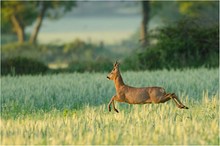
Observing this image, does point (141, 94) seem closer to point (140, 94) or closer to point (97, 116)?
point (140, 94)

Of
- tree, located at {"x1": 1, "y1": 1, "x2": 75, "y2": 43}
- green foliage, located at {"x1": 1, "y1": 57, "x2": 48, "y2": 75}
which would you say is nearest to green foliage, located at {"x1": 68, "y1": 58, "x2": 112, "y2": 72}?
green foliage, located at {"x1": 1, "y1": 57, "x2": 48, "y2": 75}

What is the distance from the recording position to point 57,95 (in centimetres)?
1189

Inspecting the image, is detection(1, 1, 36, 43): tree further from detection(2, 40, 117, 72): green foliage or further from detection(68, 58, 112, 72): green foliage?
detection(68, 58, 112, 72): green foliage

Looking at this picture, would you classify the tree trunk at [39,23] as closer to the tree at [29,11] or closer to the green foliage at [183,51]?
the tree at [29,11]

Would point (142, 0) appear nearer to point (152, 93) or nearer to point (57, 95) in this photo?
point (57, 95)

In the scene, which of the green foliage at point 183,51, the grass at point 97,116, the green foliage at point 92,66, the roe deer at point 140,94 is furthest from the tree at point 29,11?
the roe deer at point 140,94

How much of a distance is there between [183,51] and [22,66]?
489cm

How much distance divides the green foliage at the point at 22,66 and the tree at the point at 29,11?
48.4 ft

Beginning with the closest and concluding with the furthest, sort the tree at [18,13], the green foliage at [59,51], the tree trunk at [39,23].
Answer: the green foliage at [59,51] < the tree trunk at [39,23] < the tree at [18,13]

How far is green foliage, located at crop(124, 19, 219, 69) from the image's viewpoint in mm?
20812

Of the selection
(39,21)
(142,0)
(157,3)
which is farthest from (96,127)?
(39,21)

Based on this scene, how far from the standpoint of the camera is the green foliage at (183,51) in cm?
2081

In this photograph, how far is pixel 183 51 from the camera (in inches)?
827

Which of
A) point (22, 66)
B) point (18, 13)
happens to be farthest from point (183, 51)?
point (18, 13)
